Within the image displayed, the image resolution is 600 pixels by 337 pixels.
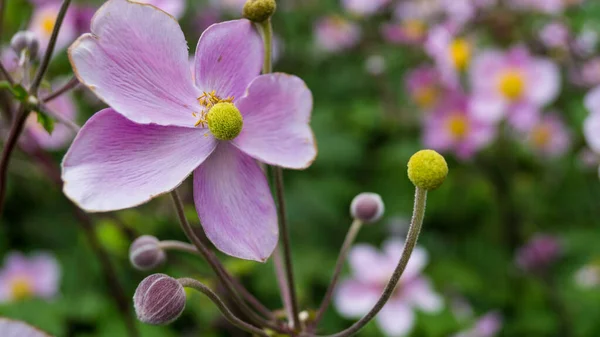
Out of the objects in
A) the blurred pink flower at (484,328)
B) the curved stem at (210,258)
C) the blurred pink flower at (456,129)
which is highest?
the blurred pink flower at (456,129)

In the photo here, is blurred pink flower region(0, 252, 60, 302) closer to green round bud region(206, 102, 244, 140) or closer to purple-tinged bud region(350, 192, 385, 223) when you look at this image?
purple-tinged bud region(350, 192, 385, 223)

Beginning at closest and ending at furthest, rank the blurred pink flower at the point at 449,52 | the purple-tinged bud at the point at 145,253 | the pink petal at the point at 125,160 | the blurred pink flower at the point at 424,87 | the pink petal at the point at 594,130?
the pink petal at the point at 125,160
the purple-tinged bud at the point at 145,253
the pink petal at the point at 594,130
the blurred pink flower at the point at 449,52
the blurred pink flower at the point at 424,87

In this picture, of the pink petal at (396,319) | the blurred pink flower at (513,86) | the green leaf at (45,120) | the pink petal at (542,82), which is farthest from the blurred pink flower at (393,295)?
the green leaf at (45,120)

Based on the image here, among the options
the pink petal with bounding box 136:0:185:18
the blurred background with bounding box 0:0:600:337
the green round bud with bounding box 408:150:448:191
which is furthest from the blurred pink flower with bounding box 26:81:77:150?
the green round bud with bounding box 408:150:448:191

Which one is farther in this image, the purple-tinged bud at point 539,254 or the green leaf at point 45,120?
the purple-tinged bud at point 539,254

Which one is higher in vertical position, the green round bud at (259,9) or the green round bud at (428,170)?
the green round bud at (259,9)

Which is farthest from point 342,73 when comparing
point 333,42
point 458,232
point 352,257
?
point 352,257

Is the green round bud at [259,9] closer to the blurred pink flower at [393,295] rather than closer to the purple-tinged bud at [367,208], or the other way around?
the purple-tinged bud at [367,208]

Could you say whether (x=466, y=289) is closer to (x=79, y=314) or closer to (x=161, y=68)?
(x=79, y=314)
